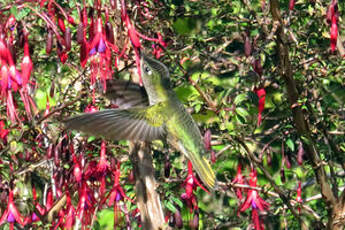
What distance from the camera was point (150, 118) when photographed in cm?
238

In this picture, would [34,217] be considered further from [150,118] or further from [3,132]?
[150,118]

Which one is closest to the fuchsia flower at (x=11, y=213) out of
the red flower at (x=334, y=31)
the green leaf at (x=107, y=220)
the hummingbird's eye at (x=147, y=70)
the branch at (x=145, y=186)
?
the branch at (x=145, y=186)

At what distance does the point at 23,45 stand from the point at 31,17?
1.44 metres

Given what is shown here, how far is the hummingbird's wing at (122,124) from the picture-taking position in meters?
1.87

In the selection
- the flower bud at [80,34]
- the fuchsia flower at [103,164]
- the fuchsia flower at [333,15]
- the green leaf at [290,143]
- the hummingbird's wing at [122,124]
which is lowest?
the green leaf at [290,143]

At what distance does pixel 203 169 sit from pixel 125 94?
0.47m

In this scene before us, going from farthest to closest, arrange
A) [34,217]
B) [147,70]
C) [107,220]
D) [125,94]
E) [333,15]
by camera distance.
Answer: [107,220] → [34,217] → [333,15] → [125,94] → [147,70]

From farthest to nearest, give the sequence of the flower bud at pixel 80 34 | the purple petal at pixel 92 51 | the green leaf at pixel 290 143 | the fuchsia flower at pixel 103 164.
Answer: the green leaf at pixel 290 143 < the fuchsia flower at pixel 103 164 < the purple petal at pixel 92 51 < the flower bud at pixel 80 34

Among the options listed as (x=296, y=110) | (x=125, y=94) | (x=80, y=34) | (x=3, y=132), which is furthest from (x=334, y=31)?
(x=3, y=132)

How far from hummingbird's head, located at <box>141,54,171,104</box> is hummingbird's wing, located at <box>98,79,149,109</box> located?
0.25 feet

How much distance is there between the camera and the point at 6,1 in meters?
1.95

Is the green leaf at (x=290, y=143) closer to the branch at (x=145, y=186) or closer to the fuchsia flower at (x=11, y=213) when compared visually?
the branch at (x=145, y=186)

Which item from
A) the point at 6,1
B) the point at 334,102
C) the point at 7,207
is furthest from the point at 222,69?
the point at 6,1

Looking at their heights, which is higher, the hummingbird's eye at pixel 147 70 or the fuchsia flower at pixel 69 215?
the hummingbird's eye at pixel 147 70
